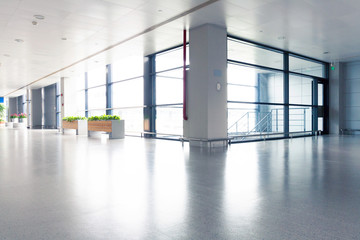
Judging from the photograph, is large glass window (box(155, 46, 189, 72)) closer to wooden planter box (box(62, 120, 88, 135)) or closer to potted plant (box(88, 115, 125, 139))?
potted plant (box(88, 115, 125, 139))

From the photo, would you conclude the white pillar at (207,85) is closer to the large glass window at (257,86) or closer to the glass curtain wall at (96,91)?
the large glass window at (257,86)

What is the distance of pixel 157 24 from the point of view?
8.29 m

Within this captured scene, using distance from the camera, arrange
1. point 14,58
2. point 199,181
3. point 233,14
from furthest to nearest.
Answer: point 14,58 < point 233,14 < point 199,181

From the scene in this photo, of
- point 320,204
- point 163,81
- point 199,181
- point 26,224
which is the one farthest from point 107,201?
point 163,81

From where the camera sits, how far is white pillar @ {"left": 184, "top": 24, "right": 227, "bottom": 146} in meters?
8.27

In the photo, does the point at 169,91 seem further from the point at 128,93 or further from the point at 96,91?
the point at 96,91

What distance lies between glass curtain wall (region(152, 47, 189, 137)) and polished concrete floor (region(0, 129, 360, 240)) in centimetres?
676

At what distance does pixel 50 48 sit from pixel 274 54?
391 inches

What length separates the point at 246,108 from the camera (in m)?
13.6

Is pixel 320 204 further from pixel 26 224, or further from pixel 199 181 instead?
pixel 26 224

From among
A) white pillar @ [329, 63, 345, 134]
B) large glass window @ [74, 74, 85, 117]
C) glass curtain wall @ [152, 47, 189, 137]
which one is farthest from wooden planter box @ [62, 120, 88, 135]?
white pillar @ [329, 63, 345, 134]

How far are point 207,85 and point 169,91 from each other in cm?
387

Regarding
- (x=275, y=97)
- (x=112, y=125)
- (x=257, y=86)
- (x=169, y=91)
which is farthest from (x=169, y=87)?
(x=275, y=97)

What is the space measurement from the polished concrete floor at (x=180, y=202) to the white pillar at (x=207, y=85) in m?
3.70
